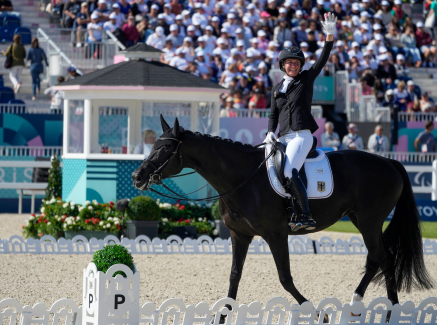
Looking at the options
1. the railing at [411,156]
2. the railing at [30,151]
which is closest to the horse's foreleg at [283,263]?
the railing at [30,151]

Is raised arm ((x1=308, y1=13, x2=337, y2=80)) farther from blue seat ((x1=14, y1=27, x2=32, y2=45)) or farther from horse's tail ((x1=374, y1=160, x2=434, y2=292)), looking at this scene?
blue seat ((x1=14, y1=27, x2=32, y2=45))

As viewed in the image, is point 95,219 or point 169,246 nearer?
point 169,246

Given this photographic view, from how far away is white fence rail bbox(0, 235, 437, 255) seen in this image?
11336 mm

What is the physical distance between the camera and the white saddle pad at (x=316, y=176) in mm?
7059

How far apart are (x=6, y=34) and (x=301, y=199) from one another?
54.2 ft

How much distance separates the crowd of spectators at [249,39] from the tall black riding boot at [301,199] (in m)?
11.7

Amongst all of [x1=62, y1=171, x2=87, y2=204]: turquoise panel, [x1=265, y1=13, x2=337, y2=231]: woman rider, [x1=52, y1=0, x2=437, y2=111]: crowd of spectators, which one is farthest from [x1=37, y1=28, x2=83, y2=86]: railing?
[x1=265, y1=13, x2=337, y2=231]: woman rider

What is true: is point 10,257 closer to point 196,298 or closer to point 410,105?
point 196,298

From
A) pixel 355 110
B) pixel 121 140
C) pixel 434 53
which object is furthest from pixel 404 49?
pixel 121 140

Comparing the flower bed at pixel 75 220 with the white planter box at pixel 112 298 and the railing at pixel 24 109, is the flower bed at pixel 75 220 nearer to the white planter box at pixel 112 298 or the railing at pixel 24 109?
the railing at pixel 24 109

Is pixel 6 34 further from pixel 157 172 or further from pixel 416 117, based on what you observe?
pixel 157 172

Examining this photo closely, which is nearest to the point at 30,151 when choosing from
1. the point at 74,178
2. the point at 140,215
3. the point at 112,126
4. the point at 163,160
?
the point at 74,178

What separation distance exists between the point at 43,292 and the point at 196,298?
169 cm

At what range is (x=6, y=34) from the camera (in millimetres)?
21328
